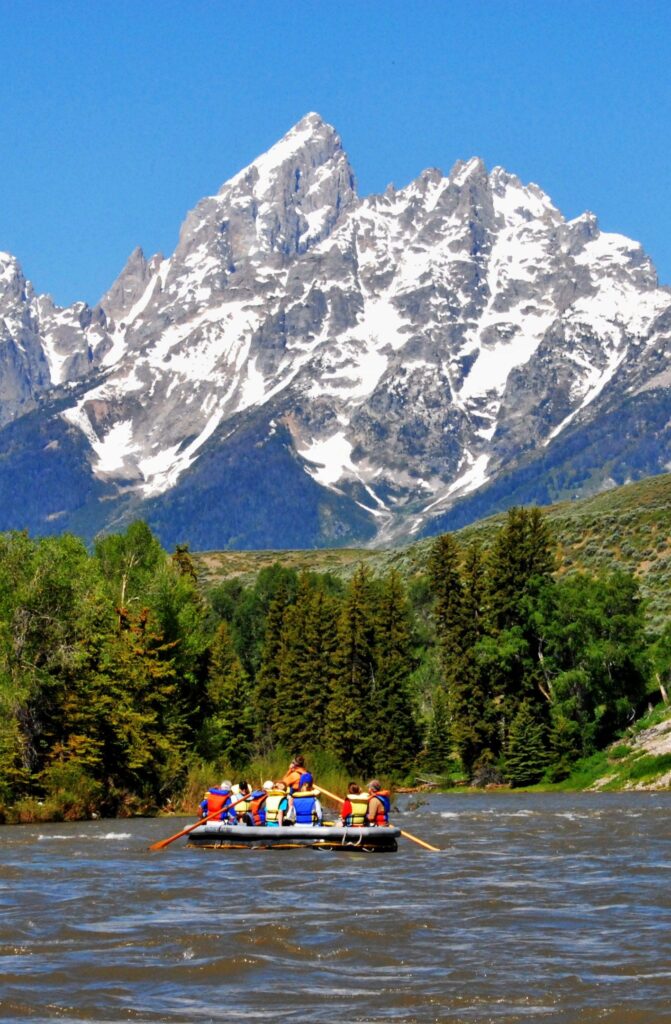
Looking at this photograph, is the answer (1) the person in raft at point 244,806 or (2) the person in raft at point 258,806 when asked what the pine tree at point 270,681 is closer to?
(1) the person in raft at point 244,806

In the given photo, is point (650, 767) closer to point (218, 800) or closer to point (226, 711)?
point (226, 711)

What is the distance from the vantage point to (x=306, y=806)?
153 ft

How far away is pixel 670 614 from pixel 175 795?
5163 cm

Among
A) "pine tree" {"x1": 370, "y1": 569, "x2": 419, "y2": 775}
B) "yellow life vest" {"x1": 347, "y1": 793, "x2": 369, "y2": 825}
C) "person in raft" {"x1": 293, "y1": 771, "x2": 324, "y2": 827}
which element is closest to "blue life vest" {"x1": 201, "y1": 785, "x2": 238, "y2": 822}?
"person in raft" {"x1": 293, "y1": 771, "x2": 324, "y2": 827}

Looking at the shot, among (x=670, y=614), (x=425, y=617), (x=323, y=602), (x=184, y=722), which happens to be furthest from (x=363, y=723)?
(x=425, y=617)

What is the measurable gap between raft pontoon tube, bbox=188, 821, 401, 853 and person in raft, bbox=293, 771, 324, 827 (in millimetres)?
914

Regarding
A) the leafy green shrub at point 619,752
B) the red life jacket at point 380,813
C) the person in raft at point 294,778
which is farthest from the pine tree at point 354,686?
the red life jacket at point 380,813

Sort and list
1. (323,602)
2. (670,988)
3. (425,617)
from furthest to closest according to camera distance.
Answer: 1. (425,617)
2. (323,602)
3. (670,988)

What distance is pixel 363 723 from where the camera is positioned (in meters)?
93.3

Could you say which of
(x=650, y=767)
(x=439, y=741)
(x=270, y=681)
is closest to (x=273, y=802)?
(x=650, y=767)

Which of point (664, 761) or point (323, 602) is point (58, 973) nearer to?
point (664, 761)

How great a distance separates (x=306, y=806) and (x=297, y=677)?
51.6m

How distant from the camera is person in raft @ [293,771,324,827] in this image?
46156 mm

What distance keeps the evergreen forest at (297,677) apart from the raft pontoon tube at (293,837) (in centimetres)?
1394
